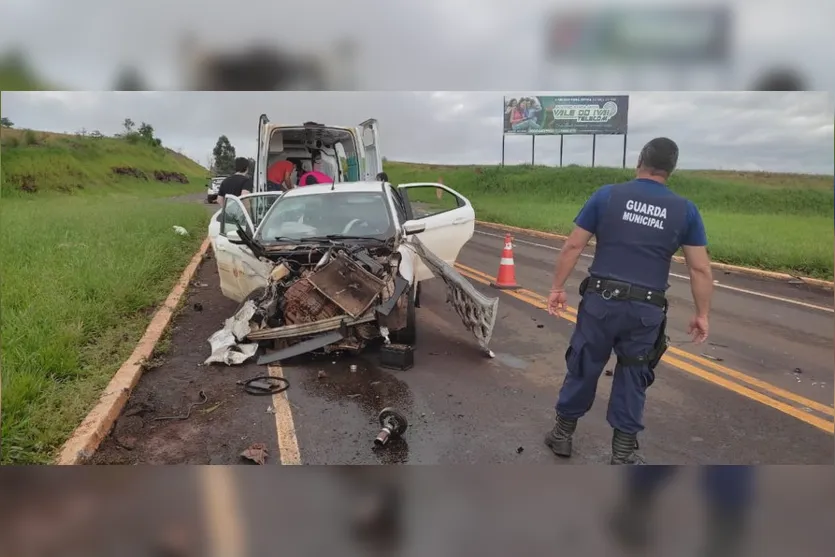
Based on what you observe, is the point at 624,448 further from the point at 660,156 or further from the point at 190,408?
the point at 190,408

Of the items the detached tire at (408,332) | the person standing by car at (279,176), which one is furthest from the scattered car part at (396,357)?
the person standing by car at (279,176)

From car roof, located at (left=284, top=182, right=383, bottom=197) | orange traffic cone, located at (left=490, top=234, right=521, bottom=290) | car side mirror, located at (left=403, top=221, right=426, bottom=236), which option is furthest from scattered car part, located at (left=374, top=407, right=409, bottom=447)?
orange traffic cone, located at (left=490, top=234, right=521, bottom=290)

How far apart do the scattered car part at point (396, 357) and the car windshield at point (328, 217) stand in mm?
967

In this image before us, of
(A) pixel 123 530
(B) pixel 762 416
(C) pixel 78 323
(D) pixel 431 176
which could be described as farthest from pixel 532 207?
(C) pixel 78 323

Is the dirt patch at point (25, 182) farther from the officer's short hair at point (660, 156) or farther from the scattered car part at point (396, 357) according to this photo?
the officer's short hair at point (660, 156)

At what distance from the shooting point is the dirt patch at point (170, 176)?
5450 millimetres

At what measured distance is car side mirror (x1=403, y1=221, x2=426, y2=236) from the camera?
15.4 feet

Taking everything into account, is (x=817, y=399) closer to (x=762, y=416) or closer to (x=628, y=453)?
(x=762, y=416)

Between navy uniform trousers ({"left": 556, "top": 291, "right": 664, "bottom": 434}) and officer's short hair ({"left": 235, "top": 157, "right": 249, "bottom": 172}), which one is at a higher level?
officer's short hair ({"left": 235, "top": 157, "right": 249, "bottom": 172})

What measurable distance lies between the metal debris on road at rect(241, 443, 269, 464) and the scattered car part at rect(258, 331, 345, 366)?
3.11ft

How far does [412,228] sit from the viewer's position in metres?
4.70

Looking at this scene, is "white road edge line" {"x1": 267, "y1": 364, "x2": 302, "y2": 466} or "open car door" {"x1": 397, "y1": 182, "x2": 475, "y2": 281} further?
"open car door" {"x1": 397, "y1": 182, "x2": 475, "y2": 281}

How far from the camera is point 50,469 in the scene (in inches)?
108

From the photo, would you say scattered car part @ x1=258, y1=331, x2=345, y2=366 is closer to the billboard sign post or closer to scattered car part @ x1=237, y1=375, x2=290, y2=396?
scattered car part @ x1=237, y1=375, x2=290, y2=396
